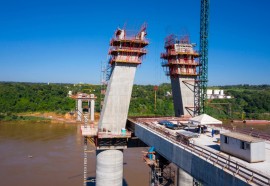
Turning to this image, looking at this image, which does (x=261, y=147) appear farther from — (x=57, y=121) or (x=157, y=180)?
(x=57, y=121)

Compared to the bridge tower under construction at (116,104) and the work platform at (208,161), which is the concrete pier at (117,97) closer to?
the bridge tower under construction at (116,104)

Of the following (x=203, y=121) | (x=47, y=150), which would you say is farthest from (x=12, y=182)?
(x=203, y=121)

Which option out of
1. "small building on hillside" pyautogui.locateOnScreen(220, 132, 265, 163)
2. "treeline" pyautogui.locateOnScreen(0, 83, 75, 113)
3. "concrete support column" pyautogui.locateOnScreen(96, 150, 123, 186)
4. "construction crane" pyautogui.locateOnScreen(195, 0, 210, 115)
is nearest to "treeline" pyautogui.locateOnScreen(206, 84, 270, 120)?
"treeline" pyautogui.locateOnScreen(0, 83, 75, 113)

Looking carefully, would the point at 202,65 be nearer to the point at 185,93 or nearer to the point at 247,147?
the point at 185,93

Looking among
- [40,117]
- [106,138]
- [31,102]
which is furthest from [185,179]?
[31,102]

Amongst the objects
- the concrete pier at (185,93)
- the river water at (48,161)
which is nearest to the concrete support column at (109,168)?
the concrete pier at (185,93)

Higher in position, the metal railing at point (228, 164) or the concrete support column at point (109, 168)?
the metal railing at point (228, 164)
